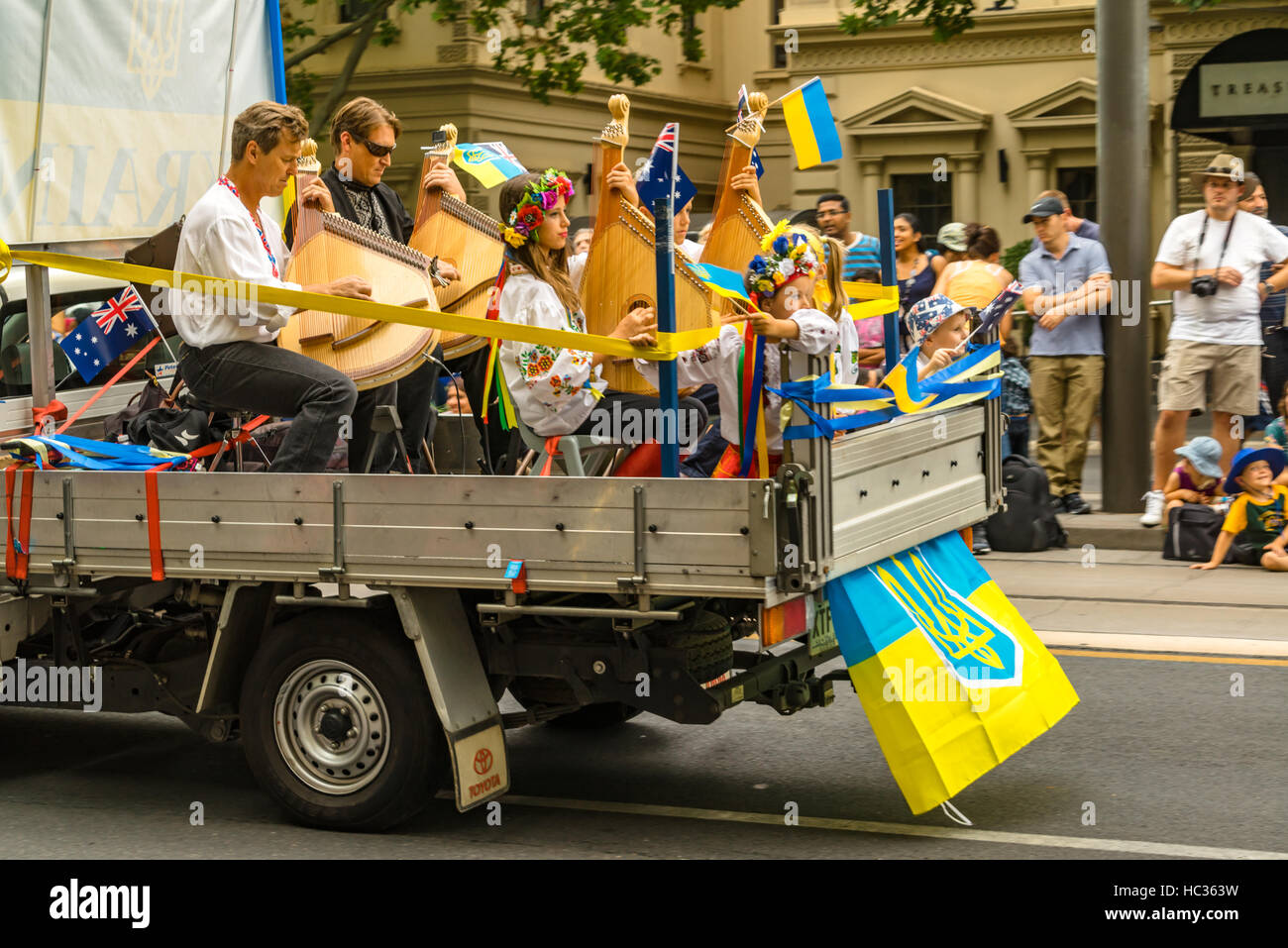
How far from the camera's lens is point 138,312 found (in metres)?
7.61

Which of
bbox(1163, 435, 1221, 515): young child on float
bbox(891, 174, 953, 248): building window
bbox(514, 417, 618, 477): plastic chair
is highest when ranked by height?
bbox(891, 174, 953, 248): building window

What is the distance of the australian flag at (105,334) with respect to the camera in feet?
24.5

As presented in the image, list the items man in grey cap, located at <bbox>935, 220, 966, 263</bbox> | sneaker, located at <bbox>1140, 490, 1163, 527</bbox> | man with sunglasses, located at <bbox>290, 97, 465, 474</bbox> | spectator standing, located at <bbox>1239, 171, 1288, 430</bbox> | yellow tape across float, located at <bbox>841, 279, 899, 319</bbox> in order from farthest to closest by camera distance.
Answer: spectator standing, located at <bbox>1239, 171, 1288, 430</bbox> < man in grey cap, located at <bbox>935, 220, 966, 263</bbox> < sneaker, located at <bbox>1140, 490, 1163, 527</bbox> < man with sunglasses, located at <bbox>290, 97, 465, 474</bbox> < yellow tape across float, located at <bbox>841, 279, 899, 319</bbox>

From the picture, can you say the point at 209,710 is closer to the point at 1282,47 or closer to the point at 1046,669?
the point at 1046,669

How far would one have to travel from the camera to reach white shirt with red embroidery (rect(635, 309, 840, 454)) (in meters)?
5.33

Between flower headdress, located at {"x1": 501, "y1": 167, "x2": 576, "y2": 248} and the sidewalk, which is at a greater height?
flower headdress, located at {"x1": 501, "y1": 167, "x2": 576, "y2": 248}

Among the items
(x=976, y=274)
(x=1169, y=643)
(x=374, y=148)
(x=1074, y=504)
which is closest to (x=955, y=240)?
(x=976, y=274)

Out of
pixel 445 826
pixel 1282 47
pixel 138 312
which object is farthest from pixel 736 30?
pixel 445 826

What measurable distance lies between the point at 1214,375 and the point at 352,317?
21.3ft

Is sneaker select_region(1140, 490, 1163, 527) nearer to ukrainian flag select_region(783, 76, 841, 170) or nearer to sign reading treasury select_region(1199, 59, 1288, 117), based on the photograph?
ukrainian flag select_region(783, 76, 841, 170)

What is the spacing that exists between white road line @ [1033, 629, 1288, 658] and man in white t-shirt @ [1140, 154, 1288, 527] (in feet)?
9.48

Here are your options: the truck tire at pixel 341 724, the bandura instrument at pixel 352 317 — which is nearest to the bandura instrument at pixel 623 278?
the bandura instrument at pixel 352 317

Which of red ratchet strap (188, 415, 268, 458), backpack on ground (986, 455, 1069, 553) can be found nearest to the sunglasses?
red ratchet strap (188, 415, 268, 458)

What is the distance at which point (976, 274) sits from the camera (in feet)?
36.5
